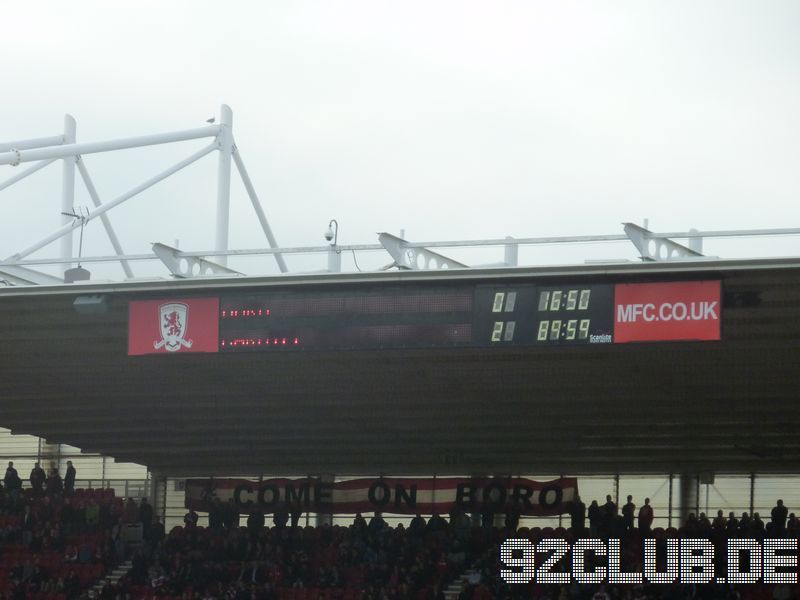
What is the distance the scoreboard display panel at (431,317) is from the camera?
1794 centimetres

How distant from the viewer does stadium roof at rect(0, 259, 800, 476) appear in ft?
63.8

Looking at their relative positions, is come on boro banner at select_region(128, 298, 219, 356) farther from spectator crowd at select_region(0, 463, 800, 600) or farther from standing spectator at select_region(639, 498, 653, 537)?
standing spectator at select_region(639, 498, 653, 537)

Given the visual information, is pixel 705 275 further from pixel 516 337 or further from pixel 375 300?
pixel 375 300

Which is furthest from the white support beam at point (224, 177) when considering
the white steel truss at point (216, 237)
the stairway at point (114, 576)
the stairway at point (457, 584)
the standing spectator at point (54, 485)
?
the standing spectator at point (54, 485)

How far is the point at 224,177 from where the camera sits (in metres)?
23.1

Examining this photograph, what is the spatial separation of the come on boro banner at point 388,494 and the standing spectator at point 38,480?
3.33 meters

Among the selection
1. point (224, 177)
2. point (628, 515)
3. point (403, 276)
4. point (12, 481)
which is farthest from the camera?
point (12, 481)

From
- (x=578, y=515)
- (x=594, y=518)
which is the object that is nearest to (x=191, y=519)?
(x=578, y=515)

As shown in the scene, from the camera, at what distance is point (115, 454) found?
30438 millimetres

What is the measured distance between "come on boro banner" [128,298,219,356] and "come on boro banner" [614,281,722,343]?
5.92 metres

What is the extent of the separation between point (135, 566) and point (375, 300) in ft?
36.4

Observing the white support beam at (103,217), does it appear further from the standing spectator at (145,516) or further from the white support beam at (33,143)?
the standing spectator at (145,516)

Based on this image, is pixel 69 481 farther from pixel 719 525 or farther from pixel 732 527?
pixel 732 527

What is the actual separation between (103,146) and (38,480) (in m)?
9.91
